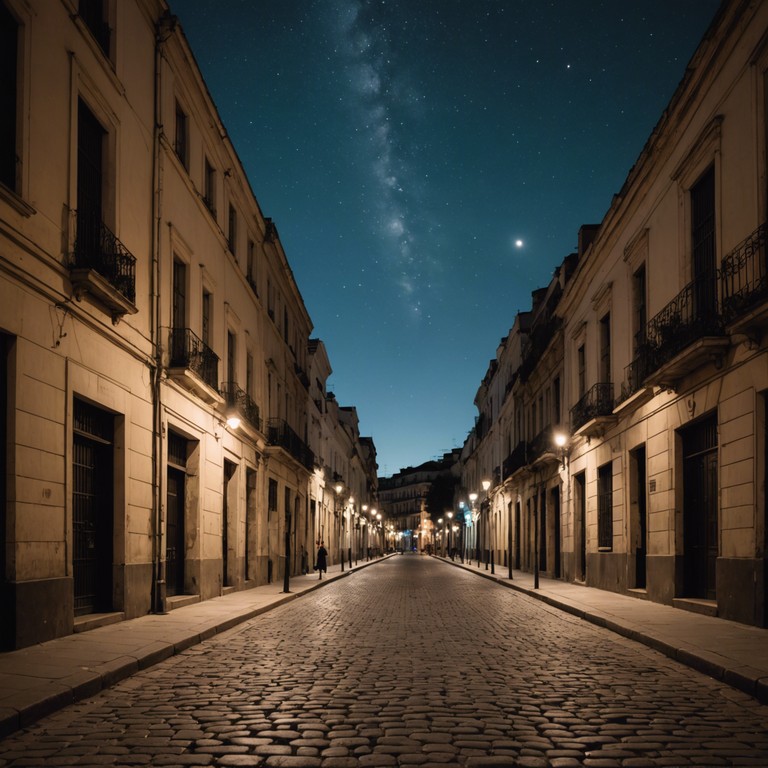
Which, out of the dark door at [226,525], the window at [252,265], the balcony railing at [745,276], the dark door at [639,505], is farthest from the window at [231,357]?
the balcony railing at [745,276]

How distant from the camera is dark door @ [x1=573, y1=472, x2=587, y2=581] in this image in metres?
25.6

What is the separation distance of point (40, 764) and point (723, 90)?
1344 cm

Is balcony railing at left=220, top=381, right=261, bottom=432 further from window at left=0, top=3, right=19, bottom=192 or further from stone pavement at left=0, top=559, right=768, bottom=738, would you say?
window at left=0, top=3, right=19, bottom=192

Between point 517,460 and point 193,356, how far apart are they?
23104 mm

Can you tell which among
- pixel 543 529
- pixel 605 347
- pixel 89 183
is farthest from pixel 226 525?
pixel 543 529

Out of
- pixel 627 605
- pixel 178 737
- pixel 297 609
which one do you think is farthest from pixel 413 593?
pixel 178 737

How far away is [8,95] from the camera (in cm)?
1011

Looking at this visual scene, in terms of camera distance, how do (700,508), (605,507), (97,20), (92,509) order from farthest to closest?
(605,507) → (700,508) → (97,20) → (92,509)

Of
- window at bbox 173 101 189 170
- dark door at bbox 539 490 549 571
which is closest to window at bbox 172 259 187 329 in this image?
window at bbox 173 101 189 170

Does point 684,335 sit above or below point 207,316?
below

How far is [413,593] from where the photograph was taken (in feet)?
73.4

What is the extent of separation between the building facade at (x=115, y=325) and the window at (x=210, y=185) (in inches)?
2.5

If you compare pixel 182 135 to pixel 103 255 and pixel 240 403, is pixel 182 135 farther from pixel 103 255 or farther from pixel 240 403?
pixel 240 403

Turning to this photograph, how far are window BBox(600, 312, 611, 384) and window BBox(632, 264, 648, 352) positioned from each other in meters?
2.74
